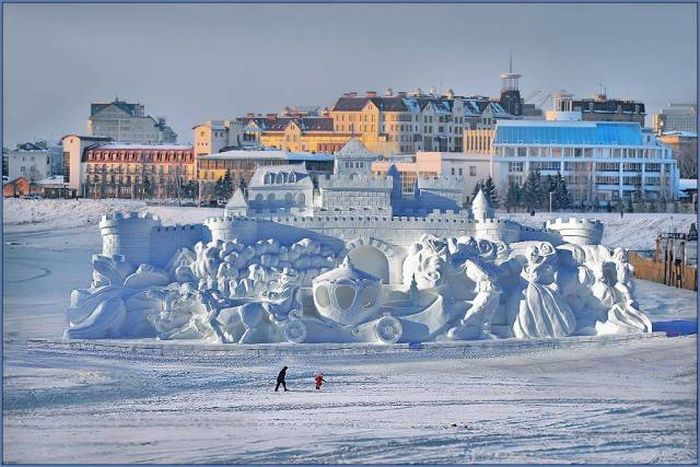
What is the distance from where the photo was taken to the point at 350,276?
33500 mm

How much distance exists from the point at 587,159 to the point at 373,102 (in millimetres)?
7292

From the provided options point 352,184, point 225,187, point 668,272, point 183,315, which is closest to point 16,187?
point 225,187

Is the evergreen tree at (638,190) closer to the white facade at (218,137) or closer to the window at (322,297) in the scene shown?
the white facade at (218,137)

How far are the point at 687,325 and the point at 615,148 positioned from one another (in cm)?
2419

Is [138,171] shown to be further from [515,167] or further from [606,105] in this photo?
[606,105]

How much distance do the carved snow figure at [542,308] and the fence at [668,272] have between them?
373 inches

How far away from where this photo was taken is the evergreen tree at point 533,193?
5547cm

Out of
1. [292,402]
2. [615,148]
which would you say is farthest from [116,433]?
[615,148]

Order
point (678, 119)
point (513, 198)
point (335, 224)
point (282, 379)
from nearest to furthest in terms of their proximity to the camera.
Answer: point (282, 379)
point (335, 224)
point (513, 198)
point (678, 119)

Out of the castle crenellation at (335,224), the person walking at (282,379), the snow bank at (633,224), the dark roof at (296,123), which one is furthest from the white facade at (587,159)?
the person walking at (282,379)

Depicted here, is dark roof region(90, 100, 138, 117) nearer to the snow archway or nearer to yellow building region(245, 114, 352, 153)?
yellow building region(245, 114, 352, 153)

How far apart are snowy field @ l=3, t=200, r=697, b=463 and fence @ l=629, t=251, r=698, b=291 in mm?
7445

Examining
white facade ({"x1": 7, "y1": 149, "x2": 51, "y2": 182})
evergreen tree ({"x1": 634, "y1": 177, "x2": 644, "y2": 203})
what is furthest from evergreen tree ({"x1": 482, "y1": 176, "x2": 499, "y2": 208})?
white facade ({"x1": 7, "y1": 149, "x2": 51, "y2": 182})

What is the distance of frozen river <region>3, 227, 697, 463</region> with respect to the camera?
27.4m
